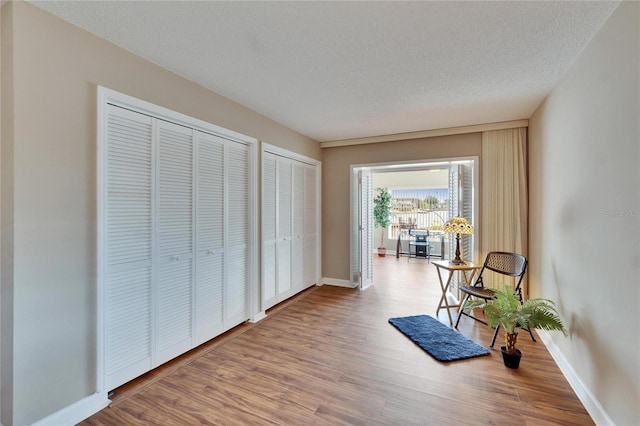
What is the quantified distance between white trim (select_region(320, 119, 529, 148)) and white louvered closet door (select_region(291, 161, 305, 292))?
34.1 inches

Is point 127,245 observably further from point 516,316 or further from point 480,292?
point 480,292

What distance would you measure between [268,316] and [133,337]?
1.61 metres

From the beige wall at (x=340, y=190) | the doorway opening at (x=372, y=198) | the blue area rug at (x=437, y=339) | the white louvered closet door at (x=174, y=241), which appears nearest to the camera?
the white louvered closet door at (x=174, y=241)

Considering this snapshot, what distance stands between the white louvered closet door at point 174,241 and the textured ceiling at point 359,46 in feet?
2.09

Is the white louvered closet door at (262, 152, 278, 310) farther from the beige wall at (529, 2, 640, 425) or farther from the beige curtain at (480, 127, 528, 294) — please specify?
the beige wall at (529, 2, 640, 425)

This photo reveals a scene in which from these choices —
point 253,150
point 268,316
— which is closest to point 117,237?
point 253,150

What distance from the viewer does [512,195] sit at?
3.62m

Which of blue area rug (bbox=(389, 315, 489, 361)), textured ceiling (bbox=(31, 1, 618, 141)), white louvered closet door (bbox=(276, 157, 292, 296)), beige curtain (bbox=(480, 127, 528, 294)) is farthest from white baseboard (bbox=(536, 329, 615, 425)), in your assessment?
white louvered closet door (bbox=(276, 157, 292, 296))

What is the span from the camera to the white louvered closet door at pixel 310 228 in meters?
4.58

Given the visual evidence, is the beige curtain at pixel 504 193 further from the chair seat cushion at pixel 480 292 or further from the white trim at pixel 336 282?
the white trim at pixel 336 282

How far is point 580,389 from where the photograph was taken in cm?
199

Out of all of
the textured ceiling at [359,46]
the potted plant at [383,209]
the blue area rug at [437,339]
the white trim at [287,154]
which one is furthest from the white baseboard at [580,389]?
the potted plant at [383,209]

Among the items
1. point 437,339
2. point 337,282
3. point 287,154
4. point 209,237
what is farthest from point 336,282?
point 209,237

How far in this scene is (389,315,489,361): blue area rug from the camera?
2.59 metres
